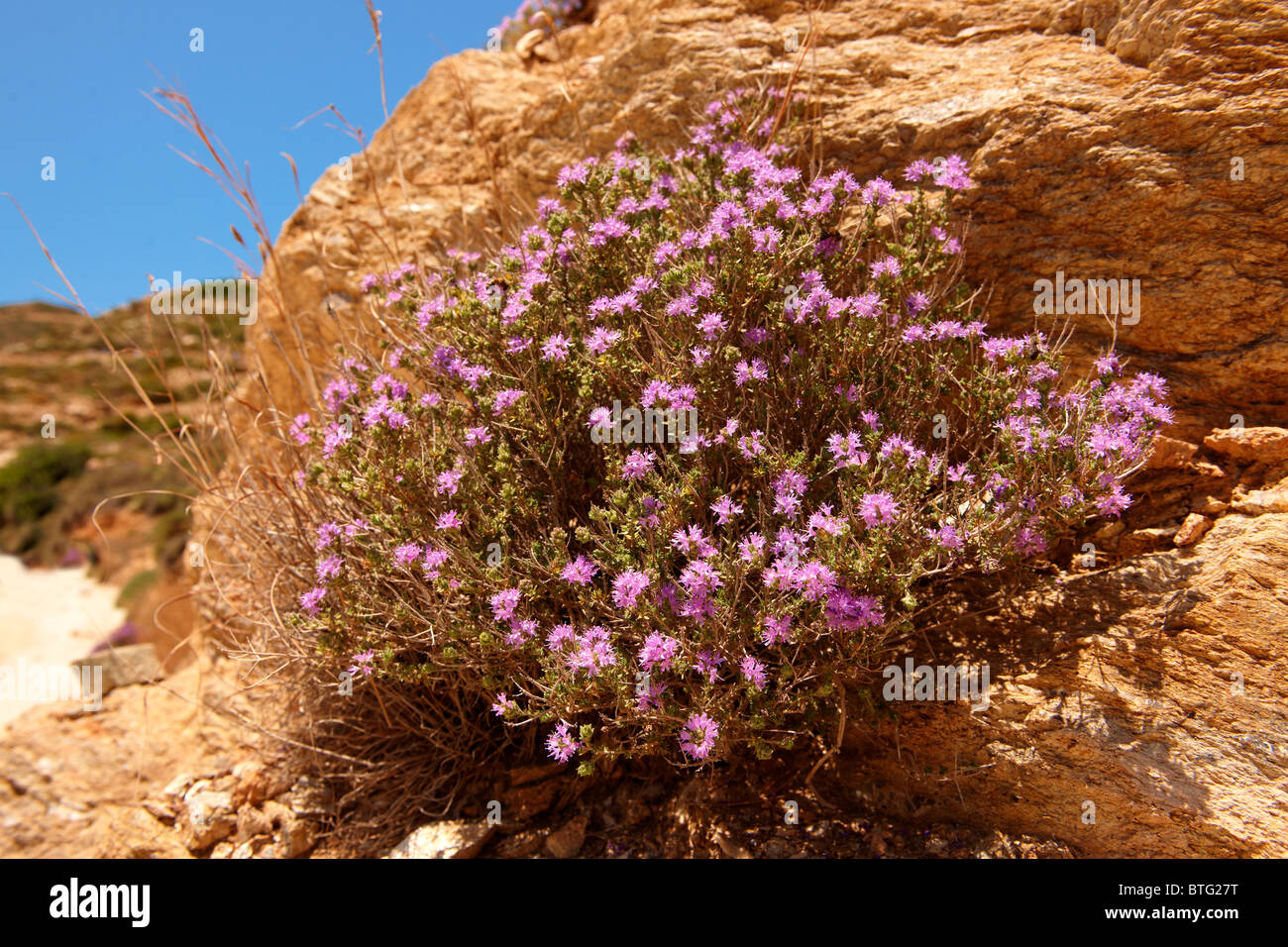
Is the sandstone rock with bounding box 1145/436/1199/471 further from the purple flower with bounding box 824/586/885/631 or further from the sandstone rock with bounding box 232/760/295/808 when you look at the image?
the sandstone rock with bounding box 232/760/295/808

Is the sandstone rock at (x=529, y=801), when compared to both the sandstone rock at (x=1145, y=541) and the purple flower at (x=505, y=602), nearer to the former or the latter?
the purple flower at (x=505, y=602)

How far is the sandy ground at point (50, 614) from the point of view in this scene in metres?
13.2

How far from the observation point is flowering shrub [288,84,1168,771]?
7.81 ft

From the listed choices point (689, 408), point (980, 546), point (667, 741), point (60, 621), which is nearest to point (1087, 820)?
point (980, 546)

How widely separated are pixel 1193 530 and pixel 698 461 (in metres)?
1.79

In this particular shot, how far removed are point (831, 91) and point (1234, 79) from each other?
1.67 metres

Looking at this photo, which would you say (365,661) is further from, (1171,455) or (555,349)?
(1171,455)

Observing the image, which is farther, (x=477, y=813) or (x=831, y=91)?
(x=831, y=91)

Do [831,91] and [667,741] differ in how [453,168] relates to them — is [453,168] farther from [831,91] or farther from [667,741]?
[667,741]

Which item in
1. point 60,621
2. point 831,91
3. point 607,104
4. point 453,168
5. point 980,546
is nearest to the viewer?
point 980,546

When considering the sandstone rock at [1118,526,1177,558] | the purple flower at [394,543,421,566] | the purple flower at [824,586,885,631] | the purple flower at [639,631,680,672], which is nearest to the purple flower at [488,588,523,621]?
the purple flower at [394,543,421,566]

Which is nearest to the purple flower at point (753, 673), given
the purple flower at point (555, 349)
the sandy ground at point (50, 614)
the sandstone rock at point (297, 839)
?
Answer: the purple flower at point (555, 349)

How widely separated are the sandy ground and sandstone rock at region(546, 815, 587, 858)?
10700mm

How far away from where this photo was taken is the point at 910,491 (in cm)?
251
